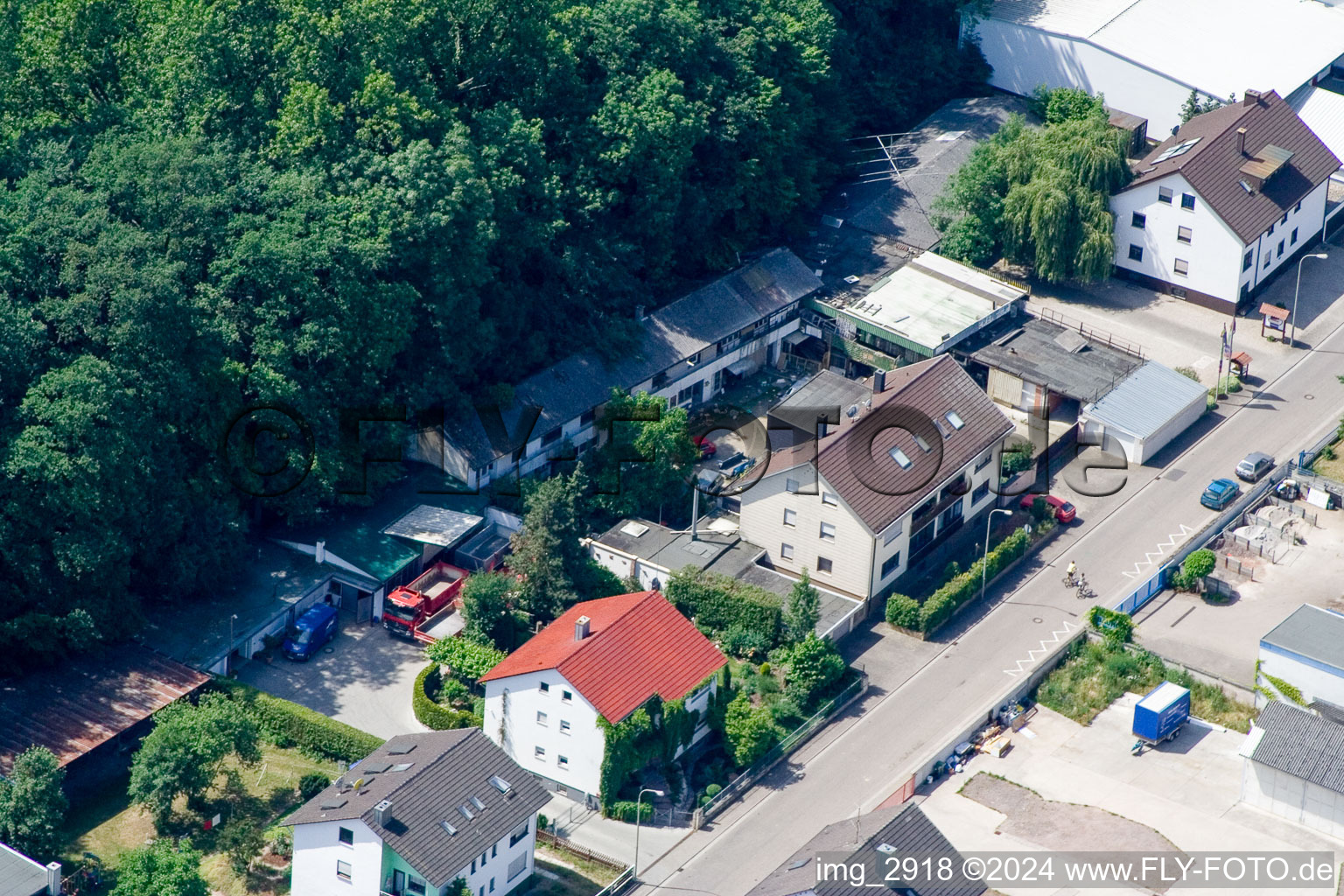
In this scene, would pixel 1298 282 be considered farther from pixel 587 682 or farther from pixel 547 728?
pixel 547 728

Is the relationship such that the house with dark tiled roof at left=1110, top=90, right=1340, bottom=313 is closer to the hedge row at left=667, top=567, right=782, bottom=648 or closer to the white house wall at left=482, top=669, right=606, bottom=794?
the hedge row at left=667, top=567, right=782, bottom=648

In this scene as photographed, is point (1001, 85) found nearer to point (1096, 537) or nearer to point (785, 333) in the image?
point (785, 333)

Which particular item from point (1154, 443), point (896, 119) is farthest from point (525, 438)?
point (896, 119)

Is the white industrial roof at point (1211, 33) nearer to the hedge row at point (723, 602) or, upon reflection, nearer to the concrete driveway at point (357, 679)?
the hedge row at point (723, 602)

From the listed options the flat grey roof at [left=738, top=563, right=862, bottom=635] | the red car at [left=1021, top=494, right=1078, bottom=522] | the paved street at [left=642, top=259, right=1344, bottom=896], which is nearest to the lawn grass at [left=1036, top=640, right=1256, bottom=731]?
the paved street at [left=642, top=259, right=1344, bottom=896]

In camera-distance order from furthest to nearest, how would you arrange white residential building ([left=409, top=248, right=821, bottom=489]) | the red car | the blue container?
1. the red car
2. white residential building ([left=409, top=248, right=821, bottom=489])
3. the blue container
